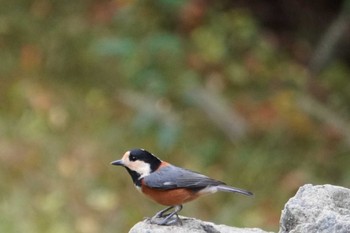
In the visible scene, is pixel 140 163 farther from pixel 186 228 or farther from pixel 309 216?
pixel 309 216

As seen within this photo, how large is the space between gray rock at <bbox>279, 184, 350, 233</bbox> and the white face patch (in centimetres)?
71

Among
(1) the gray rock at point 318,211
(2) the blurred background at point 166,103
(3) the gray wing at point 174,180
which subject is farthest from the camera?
(2) the blurred background at point 166,103

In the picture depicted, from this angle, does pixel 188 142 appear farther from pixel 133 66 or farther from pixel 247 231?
pixel 247 231

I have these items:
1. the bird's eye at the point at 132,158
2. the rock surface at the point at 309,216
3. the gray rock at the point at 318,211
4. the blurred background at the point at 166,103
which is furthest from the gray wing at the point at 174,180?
the blurred background at the point at 166,103

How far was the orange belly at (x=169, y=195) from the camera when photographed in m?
4.38

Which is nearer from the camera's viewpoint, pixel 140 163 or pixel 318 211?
pixel 318 211

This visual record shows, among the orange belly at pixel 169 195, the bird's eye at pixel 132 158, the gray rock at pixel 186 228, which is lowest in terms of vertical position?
the gray rock at pixel 186 228

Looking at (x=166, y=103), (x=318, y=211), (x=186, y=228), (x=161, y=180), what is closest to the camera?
(x=318, y=211)

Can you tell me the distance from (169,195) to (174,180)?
7 centimetres

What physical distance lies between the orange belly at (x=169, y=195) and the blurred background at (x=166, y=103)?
136 inches

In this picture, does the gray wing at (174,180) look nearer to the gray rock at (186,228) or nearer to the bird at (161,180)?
the bird at (161,180)

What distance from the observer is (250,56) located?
9742 mm

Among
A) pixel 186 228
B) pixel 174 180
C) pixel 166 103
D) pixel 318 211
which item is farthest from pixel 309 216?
pixel 166 103

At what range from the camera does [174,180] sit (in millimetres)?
4371
